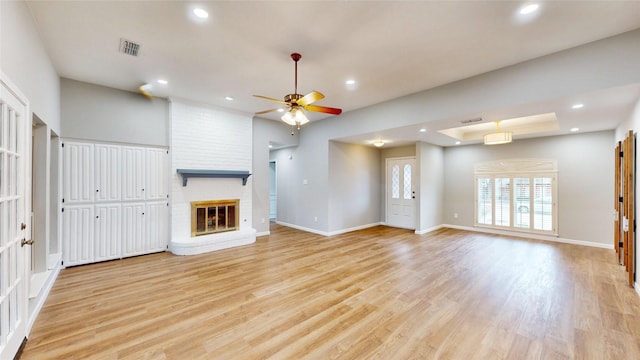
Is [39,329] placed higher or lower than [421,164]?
lower

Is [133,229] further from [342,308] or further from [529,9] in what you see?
[529,9]

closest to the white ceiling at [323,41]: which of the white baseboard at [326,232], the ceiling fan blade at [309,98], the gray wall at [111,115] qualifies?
the gray wall at [111,115]

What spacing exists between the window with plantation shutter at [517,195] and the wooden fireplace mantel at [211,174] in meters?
6.21

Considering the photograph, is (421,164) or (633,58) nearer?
(633,58)

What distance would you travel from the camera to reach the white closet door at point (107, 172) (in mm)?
4398

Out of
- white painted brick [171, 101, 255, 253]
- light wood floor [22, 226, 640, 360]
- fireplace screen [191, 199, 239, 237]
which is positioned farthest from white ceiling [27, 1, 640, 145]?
light wood floor [22, 226, 640, 360]

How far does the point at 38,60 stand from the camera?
2869mm

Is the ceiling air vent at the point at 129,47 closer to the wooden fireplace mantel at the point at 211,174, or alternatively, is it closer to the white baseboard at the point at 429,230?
the wooden fireplace mantel at the point at 211,174

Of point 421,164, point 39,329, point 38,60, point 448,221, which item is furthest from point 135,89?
point 448,221

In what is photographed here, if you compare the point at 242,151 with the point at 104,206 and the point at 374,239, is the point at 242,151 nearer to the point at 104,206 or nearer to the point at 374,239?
the point at 104,206

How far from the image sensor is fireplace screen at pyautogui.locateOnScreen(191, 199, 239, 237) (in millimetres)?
5281

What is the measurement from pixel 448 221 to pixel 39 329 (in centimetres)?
841

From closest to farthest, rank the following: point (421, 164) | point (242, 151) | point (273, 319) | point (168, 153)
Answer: point (273, 319)
point (168, 153)
point (242, 151)
point (421, 164)

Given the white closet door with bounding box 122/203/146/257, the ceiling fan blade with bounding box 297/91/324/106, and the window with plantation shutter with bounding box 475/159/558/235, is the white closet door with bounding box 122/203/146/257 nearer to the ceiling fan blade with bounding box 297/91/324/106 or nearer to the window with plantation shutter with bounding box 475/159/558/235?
the ceiling fan blade with bounding box 297/91/324/106
